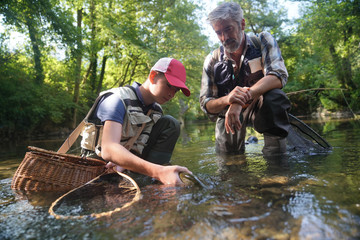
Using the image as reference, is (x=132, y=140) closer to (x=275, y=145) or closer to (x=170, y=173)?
(x=170, y=173)

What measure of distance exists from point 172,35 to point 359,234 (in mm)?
17916

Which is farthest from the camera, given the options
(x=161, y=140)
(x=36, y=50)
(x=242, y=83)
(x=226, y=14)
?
(x=36, y=50)

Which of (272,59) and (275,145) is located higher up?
(272,59)

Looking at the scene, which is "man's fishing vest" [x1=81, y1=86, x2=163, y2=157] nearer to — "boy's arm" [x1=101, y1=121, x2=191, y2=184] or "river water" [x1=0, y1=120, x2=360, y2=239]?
"boy's arm" [x1=101, y1=121, x2=191, y2=184]

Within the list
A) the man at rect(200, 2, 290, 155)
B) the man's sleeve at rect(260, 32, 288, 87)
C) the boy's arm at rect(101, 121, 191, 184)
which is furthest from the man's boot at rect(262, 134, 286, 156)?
the boy's arm at rect(101, 121, 191, 184)

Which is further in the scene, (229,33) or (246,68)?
(246,68)

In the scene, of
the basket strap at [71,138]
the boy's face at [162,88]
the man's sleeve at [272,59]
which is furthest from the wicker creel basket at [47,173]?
the man's sleeve at [272,59]

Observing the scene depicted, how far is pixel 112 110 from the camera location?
187 cm

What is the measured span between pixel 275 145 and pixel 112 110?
1.96 m

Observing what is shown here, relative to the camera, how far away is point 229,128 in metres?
2.43

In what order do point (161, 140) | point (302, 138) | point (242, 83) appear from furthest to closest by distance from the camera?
point (302, 138) < point (242, 83) < point (161, 140)

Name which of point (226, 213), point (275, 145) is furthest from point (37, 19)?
point (226, 213)

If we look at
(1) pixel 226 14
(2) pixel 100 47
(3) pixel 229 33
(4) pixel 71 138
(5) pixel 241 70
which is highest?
(2) pixel 100 47

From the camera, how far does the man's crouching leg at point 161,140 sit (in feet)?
8.71
